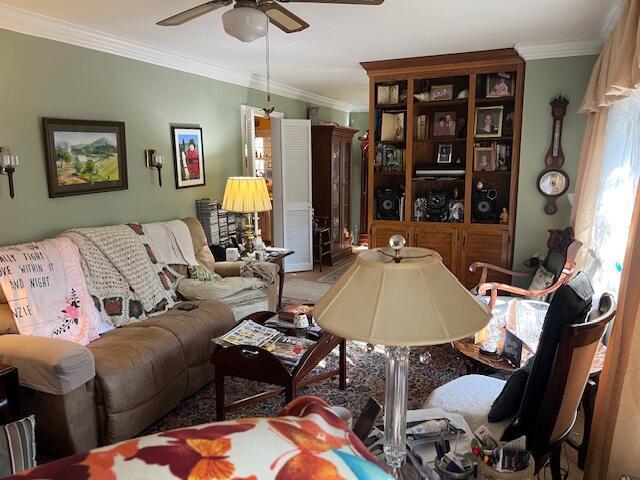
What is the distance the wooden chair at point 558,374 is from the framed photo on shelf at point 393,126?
10.6 feet

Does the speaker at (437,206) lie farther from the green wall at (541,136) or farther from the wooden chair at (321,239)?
the wooden chair at (321,239)

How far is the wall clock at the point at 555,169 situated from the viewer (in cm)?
394

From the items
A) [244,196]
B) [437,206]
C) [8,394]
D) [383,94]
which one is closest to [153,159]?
[244,196]

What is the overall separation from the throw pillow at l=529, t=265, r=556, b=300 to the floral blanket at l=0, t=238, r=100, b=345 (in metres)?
3.12

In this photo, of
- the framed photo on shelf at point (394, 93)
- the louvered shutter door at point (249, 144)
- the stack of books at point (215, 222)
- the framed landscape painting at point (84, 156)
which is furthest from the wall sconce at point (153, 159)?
the framed photo on shelf at point (394, 93)

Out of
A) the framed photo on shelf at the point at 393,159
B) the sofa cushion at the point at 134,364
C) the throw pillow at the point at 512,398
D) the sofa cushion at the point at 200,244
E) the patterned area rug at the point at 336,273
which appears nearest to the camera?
the throw pillow at the point at 512,398

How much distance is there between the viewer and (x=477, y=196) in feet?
15.0

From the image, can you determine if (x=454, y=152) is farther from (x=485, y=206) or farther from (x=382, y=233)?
(x=382, y=233)

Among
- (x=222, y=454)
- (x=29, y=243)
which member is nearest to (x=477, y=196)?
(x=29, y=243)

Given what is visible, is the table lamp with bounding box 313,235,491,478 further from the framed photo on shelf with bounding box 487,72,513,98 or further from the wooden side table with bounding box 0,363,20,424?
the framed photo on shelf with bounding box 487,72,513,98

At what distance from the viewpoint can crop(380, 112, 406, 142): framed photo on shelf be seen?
15.7 feet

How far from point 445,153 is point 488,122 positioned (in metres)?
0.54

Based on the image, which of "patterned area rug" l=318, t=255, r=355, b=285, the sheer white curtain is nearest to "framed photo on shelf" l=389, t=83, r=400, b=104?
"patterned area rug" l=318, t=255, r=355, b=285

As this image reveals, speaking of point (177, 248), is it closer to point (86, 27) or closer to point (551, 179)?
point (86, 27)
